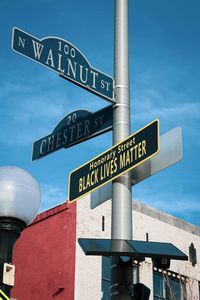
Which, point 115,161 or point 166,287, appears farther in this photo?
point 166,287

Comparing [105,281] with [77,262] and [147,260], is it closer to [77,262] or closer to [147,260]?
[77,262]

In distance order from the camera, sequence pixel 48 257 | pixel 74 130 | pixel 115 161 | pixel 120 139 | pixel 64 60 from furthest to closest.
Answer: pixel 48 257
pixel 74 130
pixel 64 60
pixel 120 139
pixel 115 161

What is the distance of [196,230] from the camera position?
24.4 metres

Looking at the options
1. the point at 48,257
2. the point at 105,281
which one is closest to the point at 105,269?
the point at 105,281

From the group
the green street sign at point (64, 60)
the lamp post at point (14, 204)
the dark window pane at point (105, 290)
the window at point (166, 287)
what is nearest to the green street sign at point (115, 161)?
the green street sign at point (64, 60)

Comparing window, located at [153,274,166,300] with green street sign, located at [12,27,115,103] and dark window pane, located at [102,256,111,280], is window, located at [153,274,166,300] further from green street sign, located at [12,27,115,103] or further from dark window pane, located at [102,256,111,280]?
green street sign, located at [12,27,115,103]

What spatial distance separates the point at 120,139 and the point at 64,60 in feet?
3.66

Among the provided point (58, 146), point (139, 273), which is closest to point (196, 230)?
point (139, 273)

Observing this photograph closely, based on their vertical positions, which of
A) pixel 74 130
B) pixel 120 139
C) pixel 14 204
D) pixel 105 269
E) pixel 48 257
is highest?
pixel 48 257

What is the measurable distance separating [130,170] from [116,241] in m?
0.99

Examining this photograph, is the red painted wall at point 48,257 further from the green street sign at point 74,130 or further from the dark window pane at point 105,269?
the green street sign at point 74,130

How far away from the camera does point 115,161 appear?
6770mm

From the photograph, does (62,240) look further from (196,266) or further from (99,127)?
(99,127)

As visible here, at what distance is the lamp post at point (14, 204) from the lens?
548 centimetres
